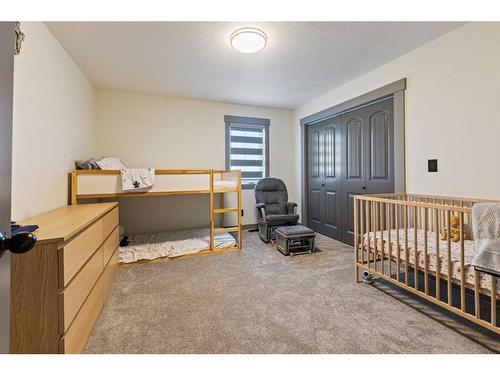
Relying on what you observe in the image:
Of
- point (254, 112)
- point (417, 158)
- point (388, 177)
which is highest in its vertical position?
point (254, 112)

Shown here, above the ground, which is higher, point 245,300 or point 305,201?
point 305,201

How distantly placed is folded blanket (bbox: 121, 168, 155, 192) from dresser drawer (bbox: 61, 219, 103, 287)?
2.97 ft

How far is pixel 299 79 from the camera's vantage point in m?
3.12

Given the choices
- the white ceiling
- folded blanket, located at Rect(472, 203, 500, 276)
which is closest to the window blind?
the white ceiling

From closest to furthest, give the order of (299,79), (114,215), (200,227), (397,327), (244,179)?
1. (397,327)
2. (114,215)
3. (299,79)
4. (200,227)
5. (244,179)

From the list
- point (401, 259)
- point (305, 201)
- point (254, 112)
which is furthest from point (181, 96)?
point (401, 259)

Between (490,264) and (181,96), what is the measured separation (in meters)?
4.09

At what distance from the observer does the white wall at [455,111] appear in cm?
185

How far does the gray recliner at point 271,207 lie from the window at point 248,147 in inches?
23.4

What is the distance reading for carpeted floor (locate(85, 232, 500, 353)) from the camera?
1378 millimetres

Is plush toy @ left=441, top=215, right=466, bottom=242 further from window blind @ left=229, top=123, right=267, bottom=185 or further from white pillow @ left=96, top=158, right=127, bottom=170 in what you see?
white pillow @ left=96, top=158, right=127, bottom=170

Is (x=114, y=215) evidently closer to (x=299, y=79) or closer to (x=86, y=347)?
(x=86, y=347)

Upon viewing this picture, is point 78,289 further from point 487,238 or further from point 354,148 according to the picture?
point 354,148
